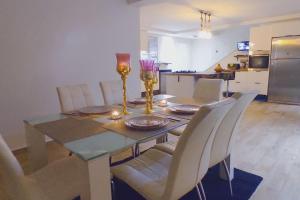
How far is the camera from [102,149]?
1.10m

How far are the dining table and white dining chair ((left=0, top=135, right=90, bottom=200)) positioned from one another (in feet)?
0.24

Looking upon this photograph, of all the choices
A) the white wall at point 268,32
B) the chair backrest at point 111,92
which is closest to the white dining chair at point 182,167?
the chair backrest at point 111,92

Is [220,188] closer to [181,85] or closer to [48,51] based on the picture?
[48,51]

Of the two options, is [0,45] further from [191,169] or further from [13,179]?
[191,169]

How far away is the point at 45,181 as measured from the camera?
1.29 metres

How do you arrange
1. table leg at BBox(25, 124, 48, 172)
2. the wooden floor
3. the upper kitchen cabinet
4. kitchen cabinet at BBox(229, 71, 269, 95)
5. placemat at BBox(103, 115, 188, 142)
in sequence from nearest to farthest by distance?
placemat at BBox(103, 115, 188, 142), table leg at BBox(25, 124, 48, 172), the wooden floor, the upper kitchen cabinet, kitchen cabinet at BBox(229, 71, 269, 95)

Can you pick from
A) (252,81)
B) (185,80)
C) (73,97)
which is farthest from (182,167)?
(252,81)

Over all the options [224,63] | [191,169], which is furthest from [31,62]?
[224,63]

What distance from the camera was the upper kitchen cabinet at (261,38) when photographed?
5691 millimetres

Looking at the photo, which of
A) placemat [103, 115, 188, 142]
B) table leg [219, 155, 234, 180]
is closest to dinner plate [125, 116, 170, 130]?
placemat [103, 115, 188, 142]

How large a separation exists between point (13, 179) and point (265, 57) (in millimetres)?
6421

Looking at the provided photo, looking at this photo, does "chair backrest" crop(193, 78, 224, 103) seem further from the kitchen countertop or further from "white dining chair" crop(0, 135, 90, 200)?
the kitchen countertop

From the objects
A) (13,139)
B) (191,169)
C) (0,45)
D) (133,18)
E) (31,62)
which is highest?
(133,18)

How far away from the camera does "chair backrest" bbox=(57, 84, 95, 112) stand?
2.17m
